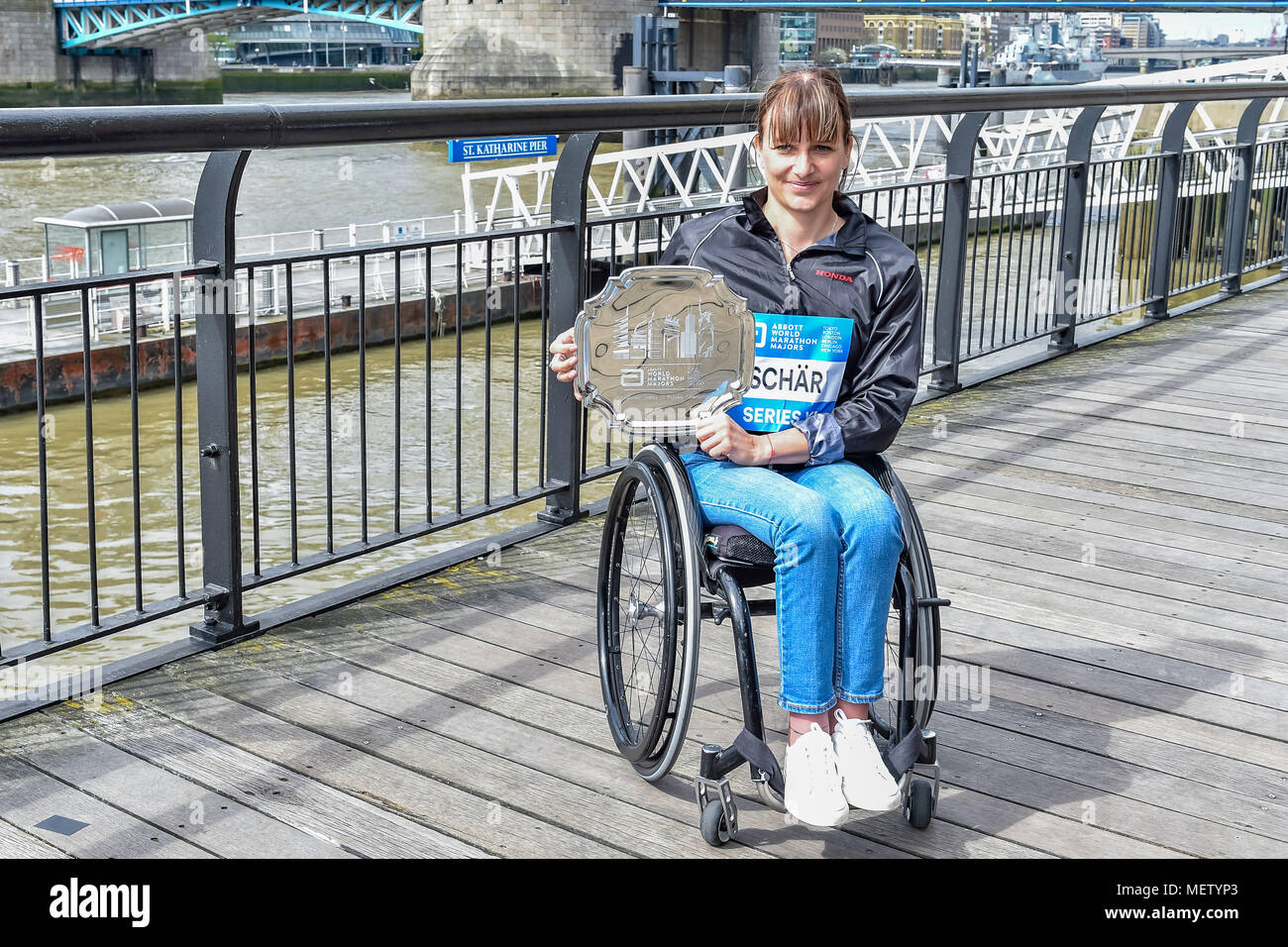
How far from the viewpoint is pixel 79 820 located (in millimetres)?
2324

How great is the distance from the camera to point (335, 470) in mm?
14922

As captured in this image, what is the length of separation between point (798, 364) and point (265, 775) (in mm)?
1134

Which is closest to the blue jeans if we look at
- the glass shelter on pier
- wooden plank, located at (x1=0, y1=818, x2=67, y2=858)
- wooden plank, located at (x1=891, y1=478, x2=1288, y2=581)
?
wooden plank, located at (x1=0, y1=818, x2=67, y2=858)

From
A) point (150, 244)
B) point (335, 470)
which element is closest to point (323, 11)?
point (150, 244)

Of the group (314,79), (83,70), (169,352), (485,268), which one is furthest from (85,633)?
(314,79)

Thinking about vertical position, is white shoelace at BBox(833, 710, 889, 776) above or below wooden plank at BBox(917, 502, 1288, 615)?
above

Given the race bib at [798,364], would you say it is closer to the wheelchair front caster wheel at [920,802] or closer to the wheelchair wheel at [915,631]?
the wheelchair wheel at [915,631]

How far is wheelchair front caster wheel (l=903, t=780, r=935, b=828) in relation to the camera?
232 cm

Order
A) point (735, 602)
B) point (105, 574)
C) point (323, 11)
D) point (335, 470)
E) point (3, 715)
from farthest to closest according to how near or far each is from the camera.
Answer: point (323, 11) → point (335, 470) → point (105, 574) → point (3, 715) → point (735, 602)

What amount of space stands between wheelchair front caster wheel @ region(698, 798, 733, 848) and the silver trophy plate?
1.91 ft

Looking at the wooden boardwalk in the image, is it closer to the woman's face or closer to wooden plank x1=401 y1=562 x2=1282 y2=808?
wooden plank x1=401 y1=562 x2=1282 y2=808

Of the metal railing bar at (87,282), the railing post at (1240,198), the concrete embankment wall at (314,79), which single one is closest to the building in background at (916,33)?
the concrete embankment wall at (314,79)

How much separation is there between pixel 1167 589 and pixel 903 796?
4.68ft
